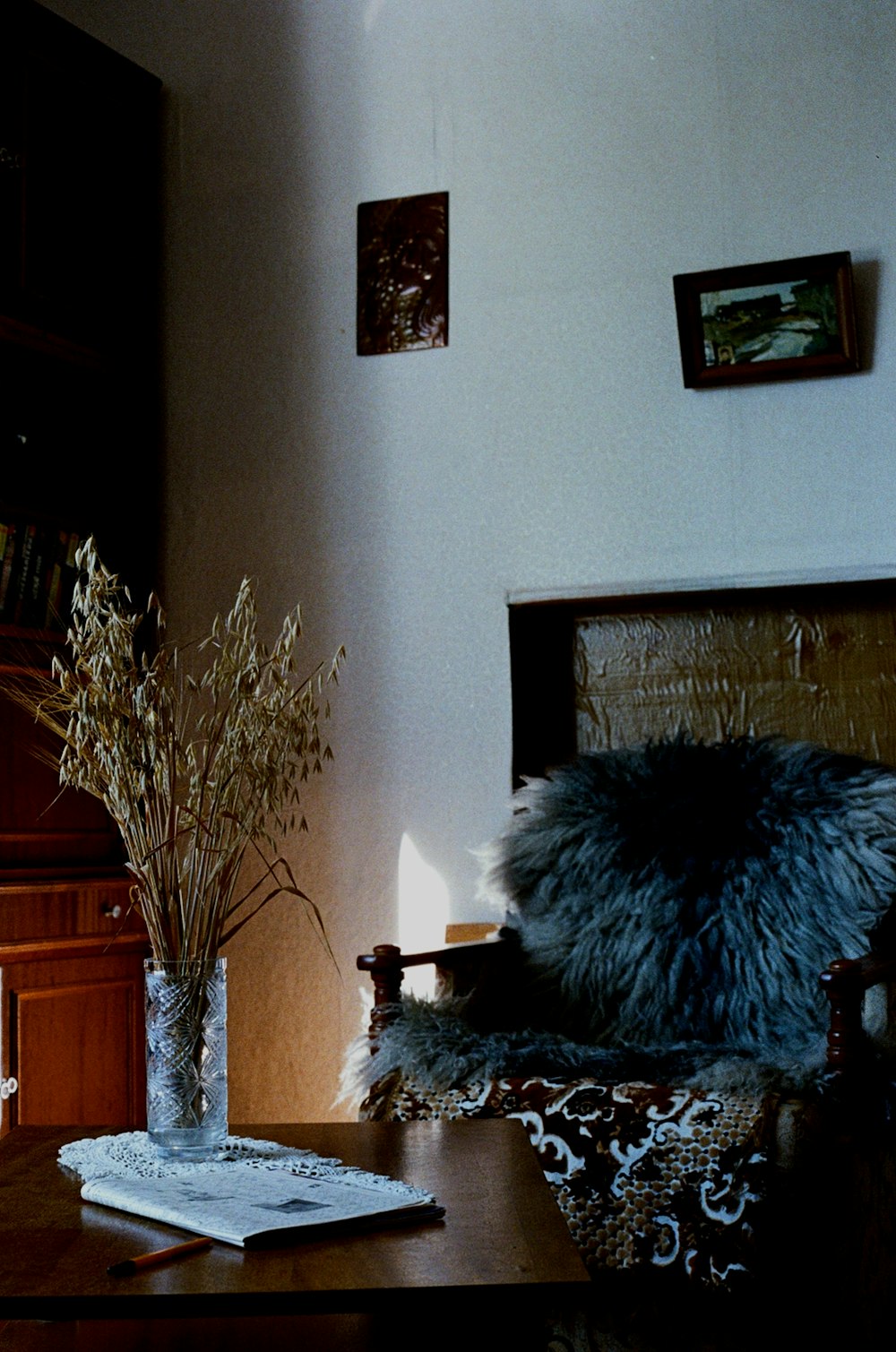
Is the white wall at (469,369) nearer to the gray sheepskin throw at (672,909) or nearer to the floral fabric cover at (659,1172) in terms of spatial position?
the gray sheepskin throw at (672,909)

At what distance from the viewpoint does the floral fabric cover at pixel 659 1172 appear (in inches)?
64.3

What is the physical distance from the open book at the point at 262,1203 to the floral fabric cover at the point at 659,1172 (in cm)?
51

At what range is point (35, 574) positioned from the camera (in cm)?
275

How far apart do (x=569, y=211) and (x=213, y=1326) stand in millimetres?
2274

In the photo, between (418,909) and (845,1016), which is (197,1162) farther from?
(418,909)

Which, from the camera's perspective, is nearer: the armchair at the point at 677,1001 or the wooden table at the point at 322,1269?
the wooden table at the point at 322,1269

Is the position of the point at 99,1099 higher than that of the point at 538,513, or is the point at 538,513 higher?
the point at 538,513

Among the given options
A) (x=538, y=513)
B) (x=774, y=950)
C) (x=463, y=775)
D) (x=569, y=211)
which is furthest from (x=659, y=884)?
(x=569, y=211)

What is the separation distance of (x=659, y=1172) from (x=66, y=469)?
6.79 feet

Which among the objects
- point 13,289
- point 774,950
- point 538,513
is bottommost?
point 774,950

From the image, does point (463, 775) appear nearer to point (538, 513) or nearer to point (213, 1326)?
point (538, 513)

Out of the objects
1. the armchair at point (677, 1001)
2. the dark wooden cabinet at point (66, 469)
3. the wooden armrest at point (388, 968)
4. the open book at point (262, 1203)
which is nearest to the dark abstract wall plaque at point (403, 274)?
the dark wooden cabinet at point (66, 469)

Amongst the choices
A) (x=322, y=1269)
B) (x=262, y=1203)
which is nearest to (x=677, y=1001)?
(x=262, y=1203)

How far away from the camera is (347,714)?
2.95 metres
